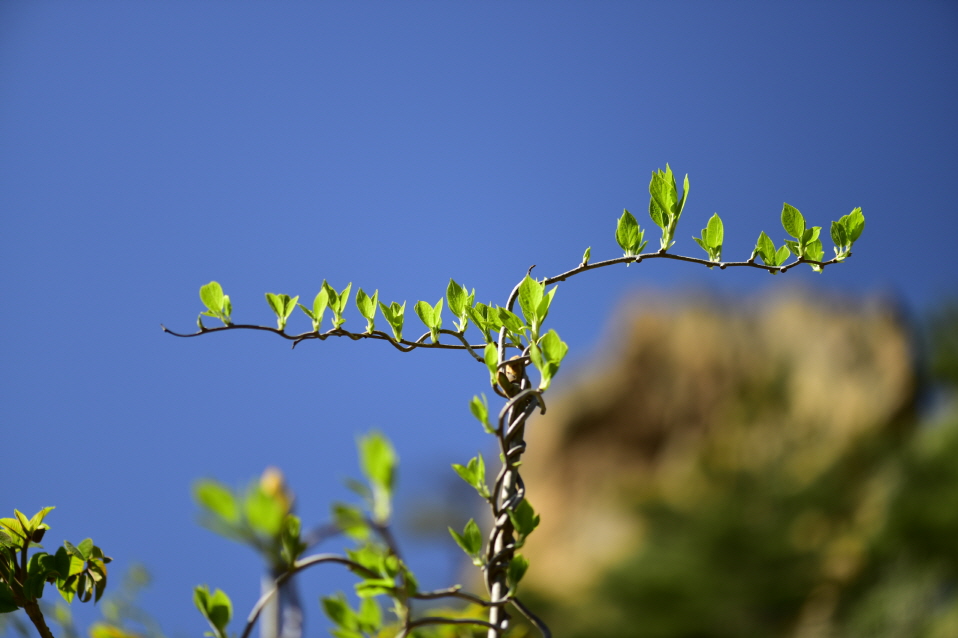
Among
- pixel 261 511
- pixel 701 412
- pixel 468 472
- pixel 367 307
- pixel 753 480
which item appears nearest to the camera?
pixel 261 511

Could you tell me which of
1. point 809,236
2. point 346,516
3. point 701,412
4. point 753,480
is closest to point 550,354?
point 346,516

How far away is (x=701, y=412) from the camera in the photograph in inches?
213

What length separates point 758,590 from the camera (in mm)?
3824

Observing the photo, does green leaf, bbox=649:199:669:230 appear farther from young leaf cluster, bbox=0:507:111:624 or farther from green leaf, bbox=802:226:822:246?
young leaf cluster, bbox=0:507:111:624

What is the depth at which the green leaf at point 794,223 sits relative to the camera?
40 cm

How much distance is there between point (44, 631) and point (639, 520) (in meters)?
4.68

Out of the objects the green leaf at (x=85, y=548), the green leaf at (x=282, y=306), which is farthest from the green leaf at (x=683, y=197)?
the green leaf at (x=85, y=548)

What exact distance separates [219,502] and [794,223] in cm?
35

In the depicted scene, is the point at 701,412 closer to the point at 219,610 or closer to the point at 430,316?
the point at 430,316

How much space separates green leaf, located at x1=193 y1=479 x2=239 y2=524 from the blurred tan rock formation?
14.0 ft

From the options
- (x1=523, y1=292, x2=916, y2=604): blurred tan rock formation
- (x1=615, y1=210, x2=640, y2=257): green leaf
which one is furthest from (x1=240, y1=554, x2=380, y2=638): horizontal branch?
(x1=523, y1=292, x2=916, y2=604): blurred tan rock formation

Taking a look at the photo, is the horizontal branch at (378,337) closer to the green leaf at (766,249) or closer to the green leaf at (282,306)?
the green leaf at (282,306)

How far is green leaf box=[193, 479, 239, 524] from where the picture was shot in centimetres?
19

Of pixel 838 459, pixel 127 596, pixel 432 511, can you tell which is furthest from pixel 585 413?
pixel 127 596
